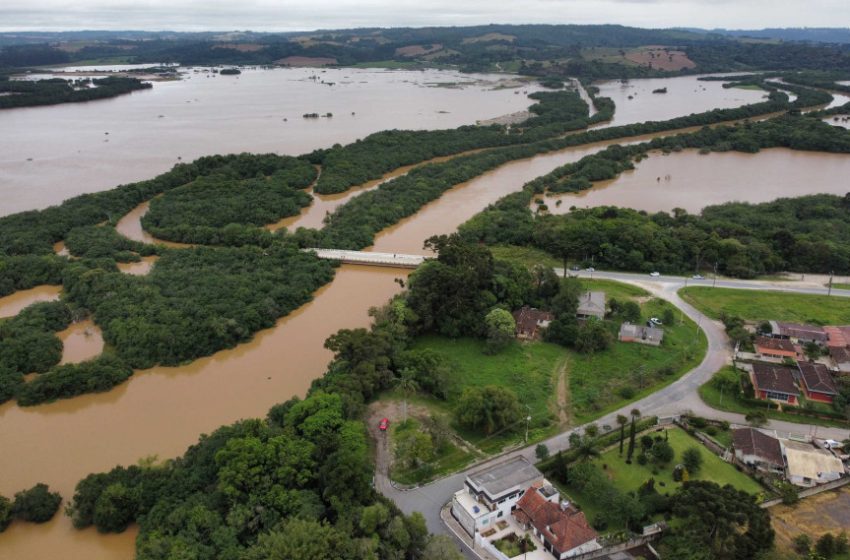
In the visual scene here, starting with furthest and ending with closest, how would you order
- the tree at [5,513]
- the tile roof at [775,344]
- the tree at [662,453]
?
the tile roof at [775,344] < the tree at [662,453] < the tree at [5,513]

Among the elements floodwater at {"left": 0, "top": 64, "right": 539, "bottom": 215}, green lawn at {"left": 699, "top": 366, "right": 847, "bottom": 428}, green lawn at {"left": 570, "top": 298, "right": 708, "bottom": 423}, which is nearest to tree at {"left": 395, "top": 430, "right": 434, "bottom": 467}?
green lawn at {"left": 570, "top": 298, "right": 708, "bottom": 423}

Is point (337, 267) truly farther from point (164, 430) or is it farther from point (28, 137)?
point (28, 137)

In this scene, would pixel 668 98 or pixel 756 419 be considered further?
pixel 668 98

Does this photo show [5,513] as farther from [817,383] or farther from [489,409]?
[817,383]

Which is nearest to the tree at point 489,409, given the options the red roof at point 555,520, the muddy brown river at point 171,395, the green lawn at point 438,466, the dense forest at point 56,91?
the green lawn at point 438,466

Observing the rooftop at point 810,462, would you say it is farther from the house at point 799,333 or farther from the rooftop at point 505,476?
the house at point 799,333

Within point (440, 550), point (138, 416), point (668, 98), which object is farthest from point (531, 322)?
point (668, 98)

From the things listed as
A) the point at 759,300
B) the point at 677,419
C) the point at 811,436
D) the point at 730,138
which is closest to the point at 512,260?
the point at 759,300
